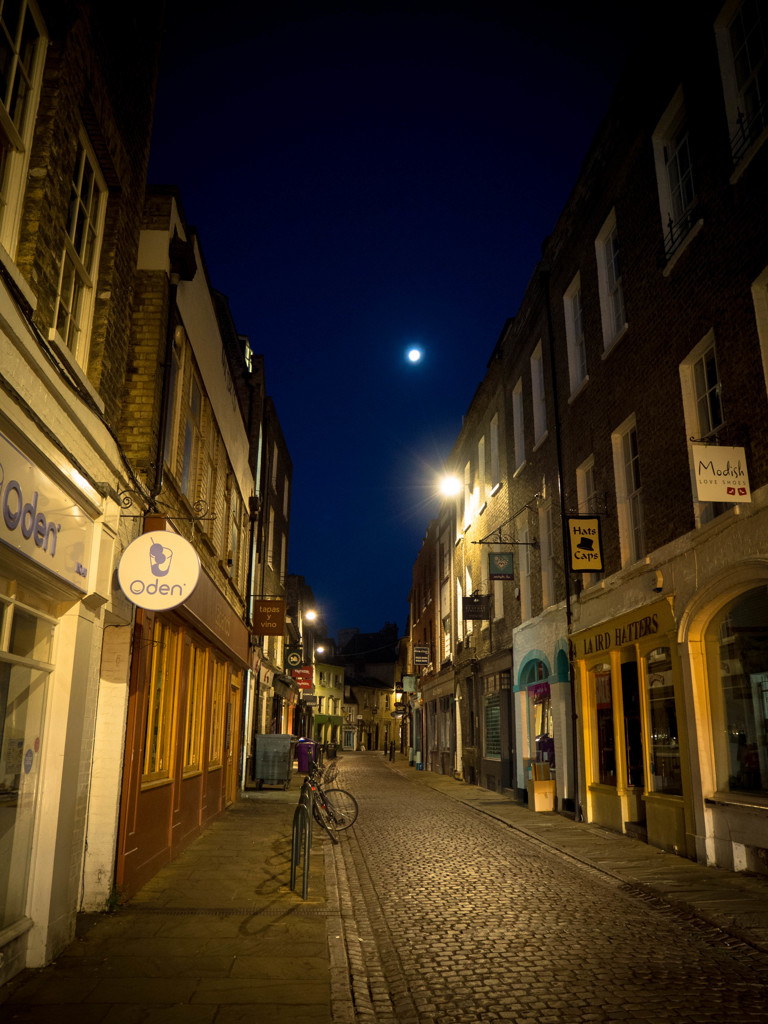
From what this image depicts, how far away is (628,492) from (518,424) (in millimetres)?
7252

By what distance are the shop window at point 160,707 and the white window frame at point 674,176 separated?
9067 millimetres

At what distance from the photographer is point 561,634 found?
52.4 ft

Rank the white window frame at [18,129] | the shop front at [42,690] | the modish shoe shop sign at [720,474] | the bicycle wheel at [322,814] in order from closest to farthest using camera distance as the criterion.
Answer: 1. the shop front at [42,690]
2. the white window frame at [18,129]
3. the modish shoe shop sign at [720,474]
4. the bicycle wheel at [322,814]

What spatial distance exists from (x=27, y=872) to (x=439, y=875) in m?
5.30

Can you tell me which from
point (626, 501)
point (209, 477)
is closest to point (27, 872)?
point (209, 477)

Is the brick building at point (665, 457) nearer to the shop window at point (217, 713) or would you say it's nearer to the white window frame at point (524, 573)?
the white window frame at point (524, 573)

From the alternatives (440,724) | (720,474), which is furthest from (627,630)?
(440,724)

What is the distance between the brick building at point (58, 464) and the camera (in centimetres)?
516

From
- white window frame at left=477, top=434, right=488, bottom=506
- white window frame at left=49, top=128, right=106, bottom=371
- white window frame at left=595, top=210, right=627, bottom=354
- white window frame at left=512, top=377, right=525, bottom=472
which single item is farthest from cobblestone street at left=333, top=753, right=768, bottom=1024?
white window frame at left=477, top=434, right=488, bottom=506

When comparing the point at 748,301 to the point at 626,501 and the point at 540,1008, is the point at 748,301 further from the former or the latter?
the point at 540,1008

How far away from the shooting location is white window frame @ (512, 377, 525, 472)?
65.0 ft

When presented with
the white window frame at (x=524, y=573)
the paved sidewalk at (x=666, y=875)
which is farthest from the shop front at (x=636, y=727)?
the white window frame at (x=524, y=573)

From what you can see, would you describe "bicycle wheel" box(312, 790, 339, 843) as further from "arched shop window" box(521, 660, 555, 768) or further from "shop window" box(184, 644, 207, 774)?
→ "arched shop window" box(521, 660, 555, 768)

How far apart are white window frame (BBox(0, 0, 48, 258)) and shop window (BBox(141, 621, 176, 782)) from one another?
192 inches
